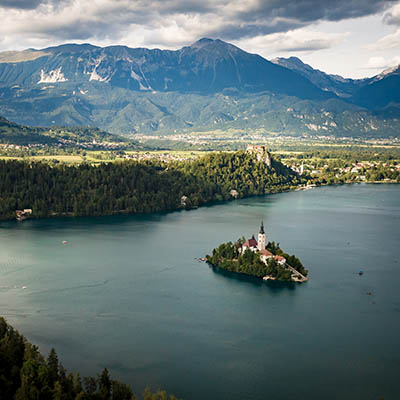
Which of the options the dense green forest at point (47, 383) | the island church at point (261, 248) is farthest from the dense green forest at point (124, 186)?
the dense green forest at point (47, 383)

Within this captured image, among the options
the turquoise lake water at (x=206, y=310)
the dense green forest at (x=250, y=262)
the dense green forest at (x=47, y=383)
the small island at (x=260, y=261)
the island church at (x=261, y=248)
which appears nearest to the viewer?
the dense green forest at (x=47, y=383)

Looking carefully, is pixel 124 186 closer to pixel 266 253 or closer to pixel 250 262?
pixel 250 262

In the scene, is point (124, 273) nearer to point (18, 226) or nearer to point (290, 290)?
point (290, 290)

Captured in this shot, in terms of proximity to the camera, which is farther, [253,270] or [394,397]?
[253,270]

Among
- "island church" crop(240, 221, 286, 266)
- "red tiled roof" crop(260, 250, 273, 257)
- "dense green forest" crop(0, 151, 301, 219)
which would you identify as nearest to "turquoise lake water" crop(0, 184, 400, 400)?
"island church" crop(240, 221, 286, 266)

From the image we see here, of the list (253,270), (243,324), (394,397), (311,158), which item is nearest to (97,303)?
(243,324)

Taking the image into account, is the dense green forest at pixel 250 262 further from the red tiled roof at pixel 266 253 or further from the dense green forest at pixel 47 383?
the dense green forest at pixel 47 383
